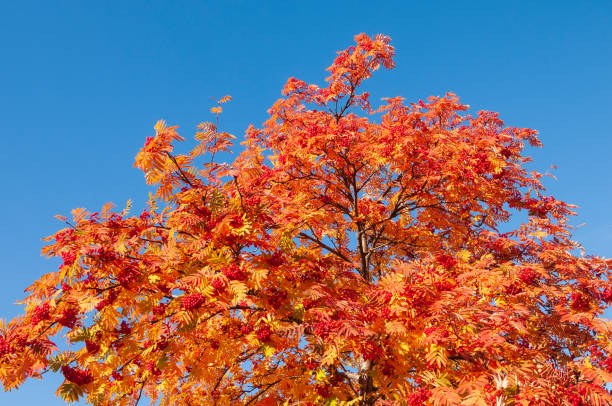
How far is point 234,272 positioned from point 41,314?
2.63m

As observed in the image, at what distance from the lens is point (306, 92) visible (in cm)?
1302

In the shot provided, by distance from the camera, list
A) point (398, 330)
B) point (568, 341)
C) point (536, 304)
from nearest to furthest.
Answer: point (398, 330)
point (568, 341)
point (536, 304)

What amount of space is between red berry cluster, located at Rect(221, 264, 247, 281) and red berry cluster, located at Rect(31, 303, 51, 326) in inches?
95.2

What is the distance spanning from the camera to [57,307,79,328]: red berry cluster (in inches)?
223

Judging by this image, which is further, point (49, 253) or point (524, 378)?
point (49, 253)

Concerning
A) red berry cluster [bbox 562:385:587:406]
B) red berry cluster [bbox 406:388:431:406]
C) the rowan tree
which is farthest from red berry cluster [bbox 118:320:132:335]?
red berry cluster [bbox 562:385:587:406]

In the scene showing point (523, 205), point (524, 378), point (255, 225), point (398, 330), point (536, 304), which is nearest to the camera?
point (524, 378)

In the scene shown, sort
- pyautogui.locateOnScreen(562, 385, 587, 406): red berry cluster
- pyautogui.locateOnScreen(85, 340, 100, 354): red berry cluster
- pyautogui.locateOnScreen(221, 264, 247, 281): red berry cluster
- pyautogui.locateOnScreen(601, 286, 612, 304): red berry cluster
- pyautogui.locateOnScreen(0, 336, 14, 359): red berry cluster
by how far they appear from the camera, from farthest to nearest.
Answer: pyautogui.locateOnScreen(601, 286, 612, 304): red berry cluster → pyautogui.locateOnScreen(85, 340, 100, 354): red berry cluster → pyautogui.locateOnScreen(221, 264, 247, 281): red berry cluster → pyautogui.locateOnScreen(0, 336, 14, 359): red berry cluster → pyautogui.locateOnScreen(562, 385, 587, 406): red berry cluster

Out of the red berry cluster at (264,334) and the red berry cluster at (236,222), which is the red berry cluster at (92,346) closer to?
the red berry cluster at (264,334)

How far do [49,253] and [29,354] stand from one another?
4.27 feet

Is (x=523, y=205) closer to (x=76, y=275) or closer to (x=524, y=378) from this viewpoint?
(x=524, y=378)

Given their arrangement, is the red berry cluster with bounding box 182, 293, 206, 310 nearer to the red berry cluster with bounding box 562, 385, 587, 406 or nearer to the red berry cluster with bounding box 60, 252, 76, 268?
the red berry cluster with bounding box 60, 252, 76, 268

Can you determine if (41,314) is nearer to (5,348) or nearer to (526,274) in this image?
(5,348)

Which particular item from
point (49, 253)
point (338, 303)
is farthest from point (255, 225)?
point (49, 253)
